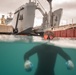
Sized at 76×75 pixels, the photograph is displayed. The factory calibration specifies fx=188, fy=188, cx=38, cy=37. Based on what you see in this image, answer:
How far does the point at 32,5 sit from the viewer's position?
9305 millimetres

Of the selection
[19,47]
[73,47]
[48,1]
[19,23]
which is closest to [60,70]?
[73,47]

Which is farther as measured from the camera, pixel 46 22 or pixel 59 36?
pixel 46 22

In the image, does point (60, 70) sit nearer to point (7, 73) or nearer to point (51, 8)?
point (7, 73)

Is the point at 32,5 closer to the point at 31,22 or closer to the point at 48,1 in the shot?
the point at 31,22

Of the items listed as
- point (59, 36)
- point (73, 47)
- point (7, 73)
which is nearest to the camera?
point (7, 73)

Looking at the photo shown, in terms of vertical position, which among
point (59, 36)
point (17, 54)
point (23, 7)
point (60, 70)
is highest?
point (23, 7)

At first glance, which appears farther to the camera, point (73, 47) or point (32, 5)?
point (73, 47)

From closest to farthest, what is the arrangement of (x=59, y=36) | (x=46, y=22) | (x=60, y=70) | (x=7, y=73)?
(x=7, y=73), (x=59, y=36), (x=60, y=70), (x=46, y=22)

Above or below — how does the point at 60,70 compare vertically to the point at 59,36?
below

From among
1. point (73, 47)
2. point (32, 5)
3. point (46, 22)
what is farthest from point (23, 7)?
point (73, 47)

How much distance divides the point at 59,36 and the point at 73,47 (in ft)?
6.75

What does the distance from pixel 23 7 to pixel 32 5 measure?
1.67 feet

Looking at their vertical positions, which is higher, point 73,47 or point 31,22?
point 31,22

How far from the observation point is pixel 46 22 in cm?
1186
